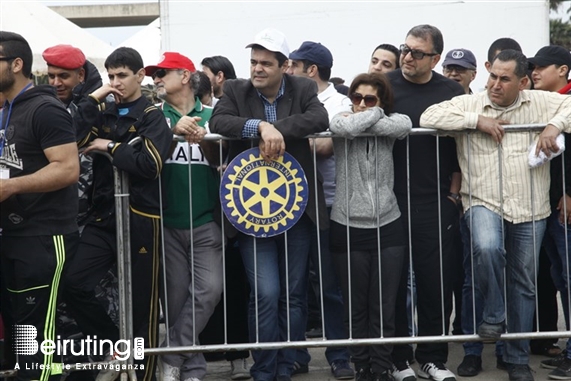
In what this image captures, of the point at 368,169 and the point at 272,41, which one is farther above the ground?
the point at 272,41

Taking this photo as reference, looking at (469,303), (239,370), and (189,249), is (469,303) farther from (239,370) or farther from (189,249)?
(189,249)

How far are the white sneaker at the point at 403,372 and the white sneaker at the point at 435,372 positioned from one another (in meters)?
0.11

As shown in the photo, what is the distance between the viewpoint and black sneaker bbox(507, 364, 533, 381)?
255 inches

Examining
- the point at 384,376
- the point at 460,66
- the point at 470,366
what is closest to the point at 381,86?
the point at 460,66

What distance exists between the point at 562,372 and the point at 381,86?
2.31m

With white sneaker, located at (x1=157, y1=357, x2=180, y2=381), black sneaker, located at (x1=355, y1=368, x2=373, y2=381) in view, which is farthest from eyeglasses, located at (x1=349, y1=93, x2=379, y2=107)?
white sneaker, located at (x1=157, y1=357, x2=180, y2=381)

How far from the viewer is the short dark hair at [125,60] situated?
6.38 m

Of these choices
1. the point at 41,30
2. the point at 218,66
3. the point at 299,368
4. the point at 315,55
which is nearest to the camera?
the point at 299,368

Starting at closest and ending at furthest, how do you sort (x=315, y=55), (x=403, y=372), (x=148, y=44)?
(x=403, y=372) → (x=315, y=55) → (x=148, y=44)

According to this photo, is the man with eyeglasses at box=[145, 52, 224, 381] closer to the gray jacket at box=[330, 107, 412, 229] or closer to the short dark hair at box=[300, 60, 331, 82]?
the gray jacket at box=[330, 107, 412, 229]

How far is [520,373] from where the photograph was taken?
21.4ft

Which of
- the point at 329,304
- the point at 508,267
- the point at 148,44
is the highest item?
the point at 148,44

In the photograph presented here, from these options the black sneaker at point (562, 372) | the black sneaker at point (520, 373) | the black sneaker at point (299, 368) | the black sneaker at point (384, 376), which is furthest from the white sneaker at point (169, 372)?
the black sneaker at point (562, 372)

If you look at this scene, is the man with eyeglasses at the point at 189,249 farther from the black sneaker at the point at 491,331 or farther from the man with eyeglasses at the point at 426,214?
the black sneaker at the point at 491,331
